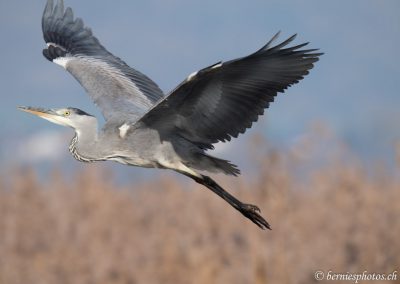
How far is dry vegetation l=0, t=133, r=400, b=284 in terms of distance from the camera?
38.9 feet

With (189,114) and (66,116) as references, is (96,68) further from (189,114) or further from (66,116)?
(189,114)

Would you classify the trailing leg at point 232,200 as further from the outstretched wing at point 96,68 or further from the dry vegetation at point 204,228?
the dry vegetation at point 204,228

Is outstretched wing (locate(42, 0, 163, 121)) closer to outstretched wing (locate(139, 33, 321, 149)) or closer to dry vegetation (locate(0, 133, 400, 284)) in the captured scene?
outstretched wing (locate(139, 33, 321, 149))

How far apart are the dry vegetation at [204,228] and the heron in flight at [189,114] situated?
3732 mm

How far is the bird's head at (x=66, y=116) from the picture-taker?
7848 mm

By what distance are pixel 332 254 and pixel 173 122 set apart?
5471 millimetres

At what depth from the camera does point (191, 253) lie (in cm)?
1212

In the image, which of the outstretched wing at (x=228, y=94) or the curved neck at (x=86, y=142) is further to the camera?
the curved neck at (x=86, y=142)

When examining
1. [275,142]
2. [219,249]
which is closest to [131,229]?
[219,249]

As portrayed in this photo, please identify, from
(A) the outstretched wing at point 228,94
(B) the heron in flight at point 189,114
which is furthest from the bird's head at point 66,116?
(A) the outstretched wing at point 228,94

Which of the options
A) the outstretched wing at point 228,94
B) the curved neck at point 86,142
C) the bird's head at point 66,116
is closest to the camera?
the outstretched wing at point 228,94

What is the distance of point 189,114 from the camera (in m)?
7.17

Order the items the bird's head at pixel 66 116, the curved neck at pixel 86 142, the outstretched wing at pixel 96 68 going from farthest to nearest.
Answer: the outstretched wing at pixel 96 68
the bird's head at pixel 66 116
the curved neck at pixel 86 142

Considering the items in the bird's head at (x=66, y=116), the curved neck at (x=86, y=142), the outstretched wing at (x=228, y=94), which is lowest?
the curved neck at (x=86, y=142)
